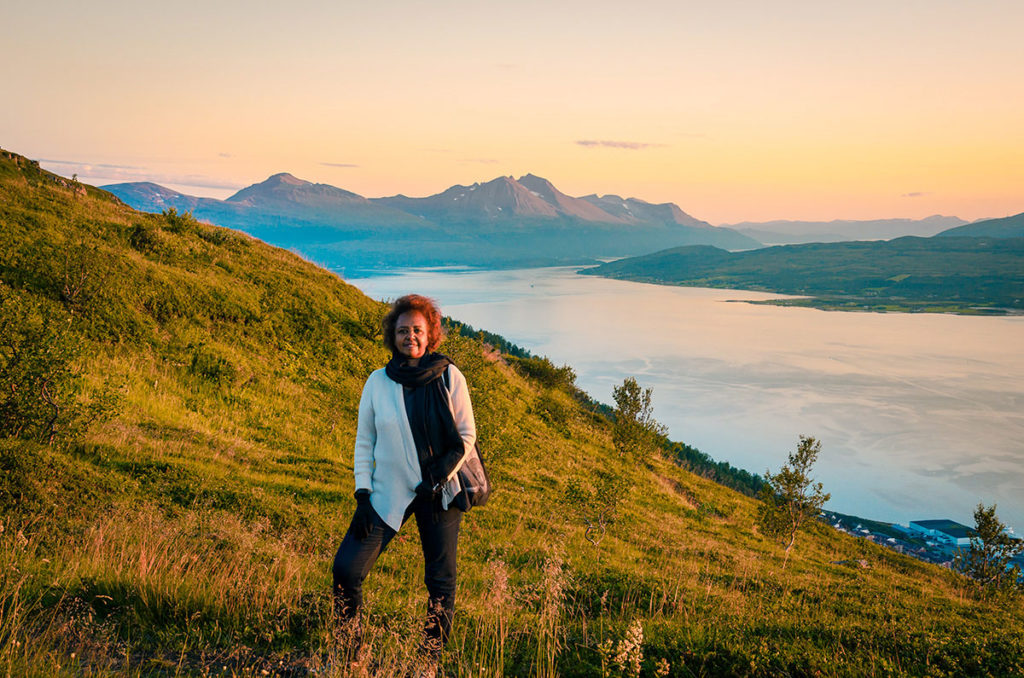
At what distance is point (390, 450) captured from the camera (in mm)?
3600

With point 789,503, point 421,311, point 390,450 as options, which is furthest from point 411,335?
point 789,503

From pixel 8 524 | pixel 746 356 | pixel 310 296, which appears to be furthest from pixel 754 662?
pixel 746 356

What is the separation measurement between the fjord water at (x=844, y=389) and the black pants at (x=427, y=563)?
438 inches

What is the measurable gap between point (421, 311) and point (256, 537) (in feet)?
12.3

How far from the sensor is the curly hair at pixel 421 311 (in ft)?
13.1

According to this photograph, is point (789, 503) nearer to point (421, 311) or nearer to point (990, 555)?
point (990, 555)

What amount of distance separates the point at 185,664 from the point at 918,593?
43.3 feet

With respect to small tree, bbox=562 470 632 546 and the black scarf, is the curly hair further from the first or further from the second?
small tree, bbox=562 470 632 546

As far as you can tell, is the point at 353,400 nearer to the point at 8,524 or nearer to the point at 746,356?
the point at 8,524

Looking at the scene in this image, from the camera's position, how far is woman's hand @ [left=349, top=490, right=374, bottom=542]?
356 cm

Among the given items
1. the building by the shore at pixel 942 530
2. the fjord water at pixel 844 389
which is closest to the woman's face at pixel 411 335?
the fjord water at pixel 844 389

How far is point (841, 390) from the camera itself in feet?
267

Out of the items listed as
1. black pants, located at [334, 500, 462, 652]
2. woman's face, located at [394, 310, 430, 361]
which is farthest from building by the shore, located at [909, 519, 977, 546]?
woman's face, located at [394, 310, 430, 361]

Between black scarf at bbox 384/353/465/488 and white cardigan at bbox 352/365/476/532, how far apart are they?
0.15ft
